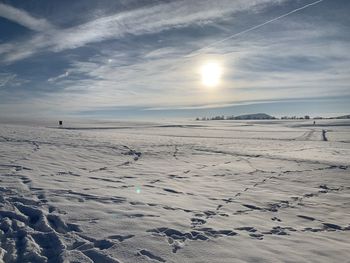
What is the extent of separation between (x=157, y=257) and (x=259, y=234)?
2246 millimetres

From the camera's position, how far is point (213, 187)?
9.88 meters

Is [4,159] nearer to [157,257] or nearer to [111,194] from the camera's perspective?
[111,194]

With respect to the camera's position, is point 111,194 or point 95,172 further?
point 95,172

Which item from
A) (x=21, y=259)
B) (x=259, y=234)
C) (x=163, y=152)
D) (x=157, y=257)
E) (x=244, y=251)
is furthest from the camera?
(x=163, y=152)

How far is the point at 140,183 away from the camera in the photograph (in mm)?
9844

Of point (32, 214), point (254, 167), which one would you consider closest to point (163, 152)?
point (254, 167)

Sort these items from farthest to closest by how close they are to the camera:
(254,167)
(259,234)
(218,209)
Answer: (254,167) → (218,209) → (259,234)

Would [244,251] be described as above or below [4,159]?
below

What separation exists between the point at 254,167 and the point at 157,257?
9.83 m

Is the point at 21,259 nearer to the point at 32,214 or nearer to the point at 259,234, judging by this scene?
the point at 32,214

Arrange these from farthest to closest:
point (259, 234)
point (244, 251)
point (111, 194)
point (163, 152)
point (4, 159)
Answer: point (163, 152), point (4, 159), point (111, 194), point (259, 234), point (244, 251)

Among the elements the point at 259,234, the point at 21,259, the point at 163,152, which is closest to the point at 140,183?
the point at 259,234

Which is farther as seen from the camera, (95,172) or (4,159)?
(4,159)

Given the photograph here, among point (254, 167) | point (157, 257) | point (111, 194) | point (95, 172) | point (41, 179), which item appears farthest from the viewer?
point (254, 167)
